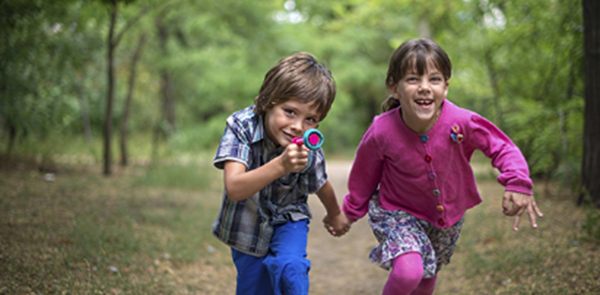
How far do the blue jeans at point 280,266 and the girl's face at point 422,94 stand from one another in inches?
33.5

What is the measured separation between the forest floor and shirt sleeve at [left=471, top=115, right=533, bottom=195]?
1218 mm

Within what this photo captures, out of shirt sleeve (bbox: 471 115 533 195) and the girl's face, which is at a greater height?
the girl's face

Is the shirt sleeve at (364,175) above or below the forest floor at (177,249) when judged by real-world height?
above

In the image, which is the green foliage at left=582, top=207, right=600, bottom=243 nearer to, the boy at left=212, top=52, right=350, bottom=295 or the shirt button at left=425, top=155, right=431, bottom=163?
the shirt button at left=425, top=155, right=431, bottom=163

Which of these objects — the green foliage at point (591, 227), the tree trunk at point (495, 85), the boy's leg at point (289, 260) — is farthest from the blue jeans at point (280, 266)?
the tree trunk at point (495, 85)

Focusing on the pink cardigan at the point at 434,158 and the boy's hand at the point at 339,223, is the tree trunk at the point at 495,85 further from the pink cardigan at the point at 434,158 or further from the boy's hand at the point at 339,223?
the boy's hand at the point at 339,223

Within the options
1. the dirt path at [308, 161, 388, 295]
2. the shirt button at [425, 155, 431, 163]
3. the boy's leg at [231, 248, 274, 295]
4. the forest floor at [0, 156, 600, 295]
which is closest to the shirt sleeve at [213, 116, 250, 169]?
the boy's leg at [231, 248, 274, 295]

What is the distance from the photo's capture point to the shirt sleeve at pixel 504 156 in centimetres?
251

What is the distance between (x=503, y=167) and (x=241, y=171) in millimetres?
1376

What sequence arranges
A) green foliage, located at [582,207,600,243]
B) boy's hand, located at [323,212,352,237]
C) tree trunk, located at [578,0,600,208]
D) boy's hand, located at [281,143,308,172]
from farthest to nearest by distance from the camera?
tree trunk, located at [578,0,600,208] < green foliage, located at [582,207,600,243] < boy's hand, located at [323,212,352,237] < boy's hand, located at [281,143,308,172]

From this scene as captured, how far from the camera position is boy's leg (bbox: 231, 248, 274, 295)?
272 cm

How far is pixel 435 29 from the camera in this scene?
32.8 feet

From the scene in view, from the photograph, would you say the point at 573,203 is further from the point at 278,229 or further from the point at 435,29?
the point at 435,29

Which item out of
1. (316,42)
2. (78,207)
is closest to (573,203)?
(78,207)
